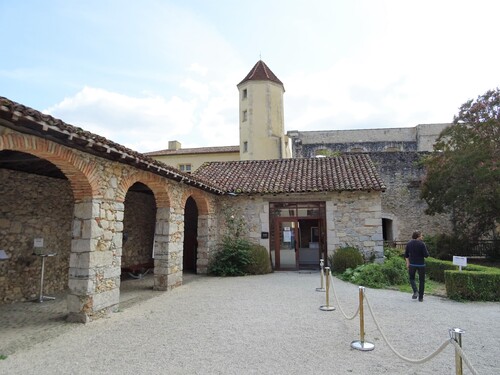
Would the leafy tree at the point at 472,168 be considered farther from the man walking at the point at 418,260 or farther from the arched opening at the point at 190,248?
the arched opening at the point at 190,248

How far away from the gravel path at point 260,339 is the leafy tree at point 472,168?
771 centimetres

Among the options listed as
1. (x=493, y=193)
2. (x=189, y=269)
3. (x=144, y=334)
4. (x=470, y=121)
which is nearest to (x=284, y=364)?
(x=144, y=334)

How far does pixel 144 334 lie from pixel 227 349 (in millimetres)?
1384

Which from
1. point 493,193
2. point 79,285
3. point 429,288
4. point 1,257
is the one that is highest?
point 493,193

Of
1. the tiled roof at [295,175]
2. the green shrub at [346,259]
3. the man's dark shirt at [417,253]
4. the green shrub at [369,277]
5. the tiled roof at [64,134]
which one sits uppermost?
the tiled roof at [295,175]

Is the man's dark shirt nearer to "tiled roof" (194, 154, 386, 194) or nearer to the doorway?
"tiled roof" (194, 154, 386, 194)

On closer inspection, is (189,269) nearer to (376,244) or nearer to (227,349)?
(376,244)

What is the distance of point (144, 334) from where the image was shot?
4.90 m

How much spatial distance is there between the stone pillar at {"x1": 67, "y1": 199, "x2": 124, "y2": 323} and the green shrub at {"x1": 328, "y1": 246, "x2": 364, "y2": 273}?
7103 millimetres

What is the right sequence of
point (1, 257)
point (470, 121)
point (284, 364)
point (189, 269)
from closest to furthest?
point (284, 364) < point (1, 257) < point (189, 269) < point (470, 121)

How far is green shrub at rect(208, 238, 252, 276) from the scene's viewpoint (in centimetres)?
1087

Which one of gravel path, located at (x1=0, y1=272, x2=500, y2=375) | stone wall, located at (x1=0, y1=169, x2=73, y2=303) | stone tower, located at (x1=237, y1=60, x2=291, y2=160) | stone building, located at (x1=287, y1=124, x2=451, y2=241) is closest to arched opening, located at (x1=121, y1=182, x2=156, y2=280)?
stone wall, located at (x1=0, y1=169, x2=73, y2=303)

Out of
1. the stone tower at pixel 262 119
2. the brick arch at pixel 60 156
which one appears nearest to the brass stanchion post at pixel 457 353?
the brick arch at pixel 60 156

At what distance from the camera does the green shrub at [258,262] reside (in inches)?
434
